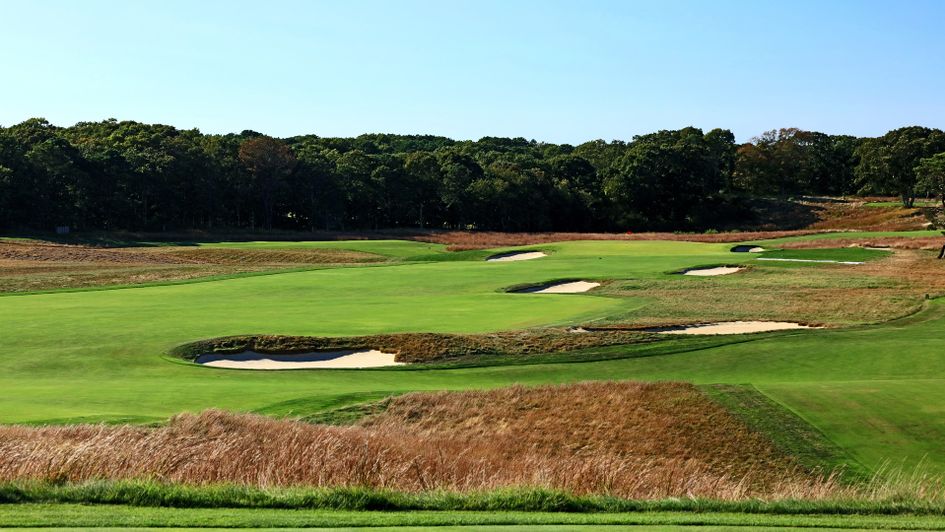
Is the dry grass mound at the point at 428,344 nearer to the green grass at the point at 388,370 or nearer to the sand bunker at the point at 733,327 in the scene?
the green grass at the point at 388,370

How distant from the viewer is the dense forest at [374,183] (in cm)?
8588

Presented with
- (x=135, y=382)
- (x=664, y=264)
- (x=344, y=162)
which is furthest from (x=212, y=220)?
(x=135, y=382)

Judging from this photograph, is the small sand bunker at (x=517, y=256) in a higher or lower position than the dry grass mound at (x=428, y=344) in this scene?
higher

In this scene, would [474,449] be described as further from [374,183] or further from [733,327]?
[374,183]

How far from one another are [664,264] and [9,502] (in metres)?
43.8

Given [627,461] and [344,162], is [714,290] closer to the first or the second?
[627,461]

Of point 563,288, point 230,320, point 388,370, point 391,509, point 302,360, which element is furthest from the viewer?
point 563,288

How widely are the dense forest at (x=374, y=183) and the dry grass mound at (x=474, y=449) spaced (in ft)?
244

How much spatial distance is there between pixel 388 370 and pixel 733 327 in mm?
12045

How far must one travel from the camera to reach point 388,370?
22.7 m

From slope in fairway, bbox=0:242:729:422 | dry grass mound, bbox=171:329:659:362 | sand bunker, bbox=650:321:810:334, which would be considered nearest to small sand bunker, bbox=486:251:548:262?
slope in fairway, bbox=0:242:729:422

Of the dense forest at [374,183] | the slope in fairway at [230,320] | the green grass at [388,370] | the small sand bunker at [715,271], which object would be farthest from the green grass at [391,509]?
the dense forest at [374,183]

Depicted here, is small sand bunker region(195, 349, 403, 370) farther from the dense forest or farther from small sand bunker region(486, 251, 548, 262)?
the dense forest

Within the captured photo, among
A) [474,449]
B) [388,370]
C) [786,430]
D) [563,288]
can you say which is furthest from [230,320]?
[786,430]
